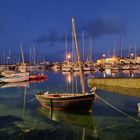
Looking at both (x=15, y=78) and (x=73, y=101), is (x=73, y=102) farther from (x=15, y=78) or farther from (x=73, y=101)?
(x=15, y=78)

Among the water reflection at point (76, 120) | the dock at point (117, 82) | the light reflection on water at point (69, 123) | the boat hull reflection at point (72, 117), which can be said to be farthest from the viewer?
the dock at point (117, 82)

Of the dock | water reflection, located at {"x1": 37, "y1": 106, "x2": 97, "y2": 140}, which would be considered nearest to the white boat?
the dock

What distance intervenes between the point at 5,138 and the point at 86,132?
5341 mm

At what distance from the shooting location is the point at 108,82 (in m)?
45.7

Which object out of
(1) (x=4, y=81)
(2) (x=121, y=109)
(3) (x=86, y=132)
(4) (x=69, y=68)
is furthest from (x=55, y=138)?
(4) (x=69, y=68)

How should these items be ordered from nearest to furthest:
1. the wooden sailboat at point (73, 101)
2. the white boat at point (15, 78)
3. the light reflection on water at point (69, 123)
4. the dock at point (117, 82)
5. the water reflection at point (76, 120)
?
the light reflection on water at point (69, 123) → the water reflection at point (76, 120) → the wooden sailboat at point (73, 101) → the dock at point (117, 82) → the white boat at point (15, 78)

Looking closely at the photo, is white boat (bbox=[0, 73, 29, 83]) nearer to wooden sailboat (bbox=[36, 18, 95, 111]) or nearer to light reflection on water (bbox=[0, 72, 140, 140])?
light reflection on water (bbox=[0, 72, 140, 140])

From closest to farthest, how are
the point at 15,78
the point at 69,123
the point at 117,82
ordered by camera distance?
the point at 69,123 → the point at 117,82 → the point at 15,78

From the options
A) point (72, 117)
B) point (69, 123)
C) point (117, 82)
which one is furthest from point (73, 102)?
point (117, 82)

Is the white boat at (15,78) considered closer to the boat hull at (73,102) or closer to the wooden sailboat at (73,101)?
the wooden sailboat at (73,101)

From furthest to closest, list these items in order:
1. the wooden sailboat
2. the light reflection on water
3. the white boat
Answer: the white boat → the wooden sailboat → the light reflection on water

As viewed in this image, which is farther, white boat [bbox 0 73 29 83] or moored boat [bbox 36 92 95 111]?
white boat [bbox 0 73 29 83]

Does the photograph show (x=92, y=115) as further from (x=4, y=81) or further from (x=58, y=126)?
(x=4, y=81)

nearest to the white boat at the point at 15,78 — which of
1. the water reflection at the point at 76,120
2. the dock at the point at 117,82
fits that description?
the dock at the point at 117,82
